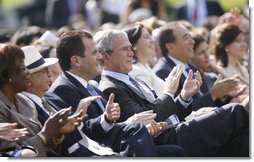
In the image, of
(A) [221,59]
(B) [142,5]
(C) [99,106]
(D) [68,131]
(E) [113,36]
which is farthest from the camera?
(B) [142,5]

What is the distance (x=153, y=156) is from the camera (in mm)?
4746

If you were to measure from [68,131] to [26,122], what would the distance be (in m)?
0.24

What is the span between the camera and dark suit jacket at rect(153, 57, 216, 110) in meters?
5.88

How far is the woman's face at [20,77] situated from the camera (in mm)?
4613

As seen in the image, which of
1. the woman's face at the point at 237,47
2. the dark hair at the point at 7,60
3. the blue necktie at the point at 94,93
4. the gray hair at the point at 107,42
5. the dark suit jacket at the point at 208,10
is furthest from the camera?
the dark suit jacket at the point at 208,10

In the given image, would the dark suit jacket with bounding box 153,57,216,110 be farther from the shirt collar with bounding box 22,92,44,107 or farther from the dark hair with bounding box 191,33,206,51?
the shirt collar with bounding box 22,92,44,107

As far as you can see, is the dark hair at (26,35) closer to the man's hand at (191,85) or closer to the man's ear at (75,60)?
the man's ear at (75,60)

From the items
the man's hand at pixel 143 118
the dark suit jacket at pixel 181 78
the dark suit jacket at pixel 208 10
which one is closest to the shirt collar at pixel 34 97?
the man's hand at pixel 143 118

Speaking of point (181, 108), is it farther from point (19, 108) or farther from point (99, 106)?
point (19, 108)

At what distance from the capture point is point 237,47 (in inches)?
279

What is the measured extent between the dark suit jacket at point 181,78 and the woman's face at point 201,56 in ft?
1.49

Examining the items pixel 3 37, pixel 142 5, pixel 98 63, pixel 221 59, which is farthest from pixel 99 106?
pixel 142 5

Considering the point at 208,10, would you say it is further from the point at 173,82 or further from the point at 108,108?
the point at 108,108

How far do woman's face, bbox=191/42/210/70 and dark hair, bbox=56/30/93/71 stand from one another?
6.85 ft
